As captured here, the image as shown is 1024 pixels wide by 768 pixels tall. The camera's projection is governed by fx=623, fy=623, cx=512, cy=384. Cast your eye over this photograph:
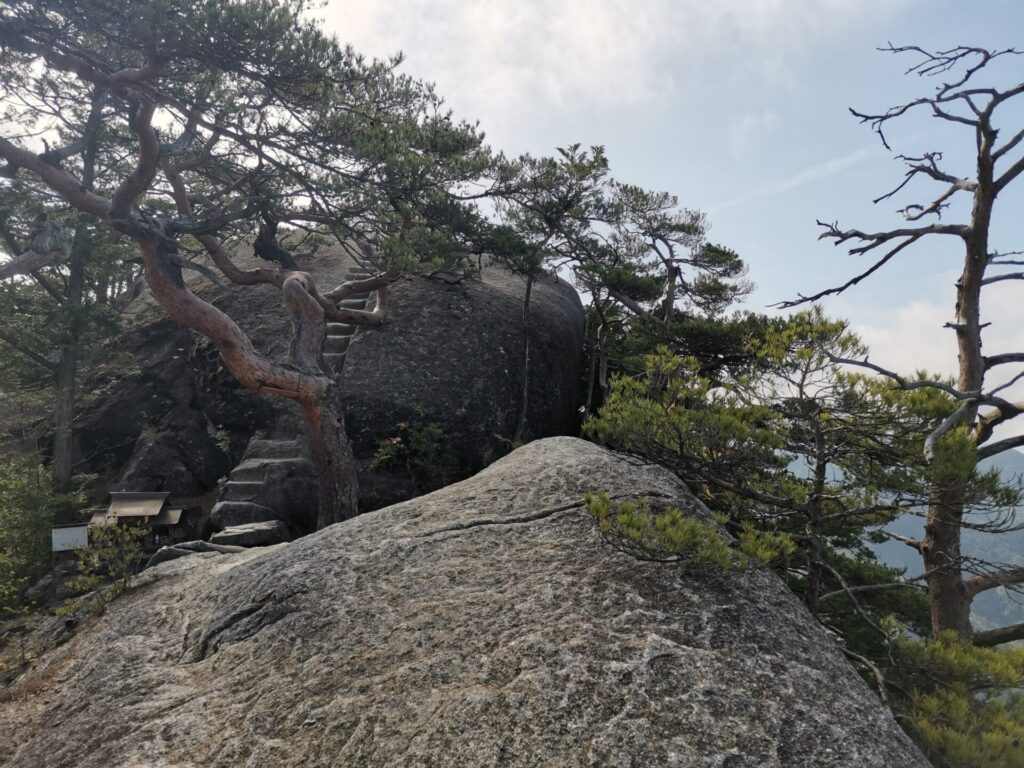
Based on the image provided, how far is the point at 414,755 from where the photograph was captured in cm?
375

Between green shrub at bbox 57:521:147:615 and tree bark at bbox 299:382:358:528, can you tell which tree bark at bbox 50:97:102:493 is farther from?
tree bark at bbox 299:382:358:528

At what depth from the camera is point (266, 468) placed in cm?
1321

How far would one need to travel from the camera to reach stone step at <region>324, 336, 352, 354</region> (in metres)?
16.0

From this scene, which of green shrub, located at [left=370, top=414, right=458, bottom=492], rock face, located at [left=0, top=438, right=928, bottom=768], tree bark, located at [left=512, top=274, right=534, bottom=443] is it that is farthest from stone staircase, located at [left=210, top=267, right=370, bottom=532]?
rock face, located at [left=0, top=438, right=928, bottom=768]

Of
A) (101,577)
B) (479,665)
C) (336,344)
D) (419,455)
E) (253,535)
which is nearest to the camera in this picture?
(479,665)

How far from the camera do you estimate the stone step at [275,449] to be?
13.9 m

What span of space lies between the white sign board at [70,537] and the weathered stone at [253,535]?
1.91 metres

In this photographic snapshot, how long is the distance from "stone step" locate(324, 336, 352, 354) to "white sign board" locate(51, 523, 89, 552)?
6.94 metres

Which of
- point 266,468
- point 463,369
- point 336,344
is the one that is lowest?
point 266,468

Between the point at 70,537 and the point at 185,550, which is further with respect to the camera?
the point at 70,537

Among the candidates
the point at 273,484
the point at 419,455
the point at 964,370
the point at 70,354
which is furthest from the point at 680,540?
the point at 70,354

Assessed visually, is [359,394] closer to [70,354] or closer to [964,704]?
[70,354]

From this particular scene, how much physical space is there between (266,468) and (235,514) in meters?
1.36

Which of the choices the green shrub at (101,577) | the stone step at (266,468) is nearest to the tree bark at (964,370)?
the green shrub at (101,577)
